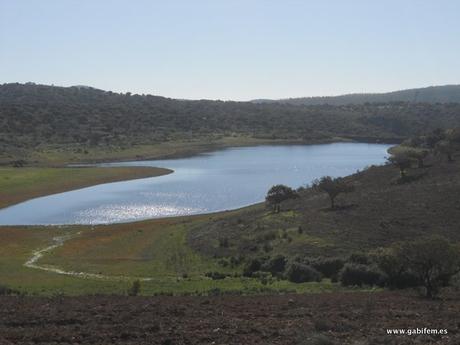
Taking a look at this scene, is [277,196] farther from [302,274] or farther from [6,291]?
[6,291]

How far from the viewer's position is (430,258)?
950 inches

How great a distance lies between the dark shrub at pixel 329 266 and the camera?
31125 mm

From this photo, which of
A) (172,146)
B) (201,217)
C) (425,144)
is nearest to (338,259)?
(201,217)

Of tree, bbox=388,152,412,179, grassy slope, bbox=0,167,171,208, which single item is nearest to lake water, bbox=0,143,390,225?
grassy slope, bbox=0,167,171,208

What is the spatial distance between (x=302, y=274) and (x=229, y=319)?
12.3m

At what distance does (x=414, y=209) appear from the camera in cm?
4522

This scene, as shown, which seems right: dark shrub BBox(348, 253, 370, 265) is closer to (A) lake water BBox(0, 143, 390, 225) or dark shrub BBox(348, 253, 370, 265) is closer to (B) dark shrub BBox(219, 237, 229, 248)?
(B) dark shrub BBox(219, 237, 229, 248)

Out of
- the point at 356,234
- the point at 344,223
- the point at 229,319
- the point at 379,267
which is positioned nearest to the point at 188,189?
the point at 344,223

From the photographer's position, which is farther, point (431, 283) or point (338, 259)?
point (338, 259)

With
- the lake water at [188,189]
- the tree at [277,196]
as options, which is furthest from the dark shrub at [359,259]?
the lake water at [188,189]

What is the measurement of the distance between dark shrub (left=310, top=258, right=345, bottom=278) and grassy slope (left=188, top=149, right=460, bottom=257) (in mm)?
2983

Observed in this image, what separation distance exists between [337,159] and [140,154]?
4104 cm

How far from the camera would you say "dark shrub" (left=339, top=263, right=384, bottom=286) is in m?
27.9

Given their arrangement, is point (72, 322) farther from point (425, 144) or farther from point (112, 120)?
point (112, 120)
